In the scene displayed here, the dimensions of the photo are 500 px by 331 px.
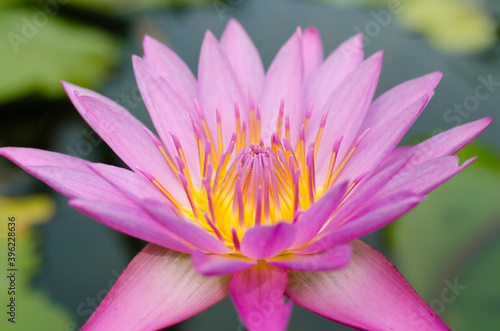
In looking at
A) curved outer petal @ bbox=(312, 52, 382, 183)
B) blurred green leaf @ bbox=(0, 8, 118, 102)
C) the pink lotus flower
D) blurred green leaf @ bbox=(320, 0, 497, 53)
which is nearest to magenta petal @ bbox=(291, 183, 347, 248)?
the pink lotus flower

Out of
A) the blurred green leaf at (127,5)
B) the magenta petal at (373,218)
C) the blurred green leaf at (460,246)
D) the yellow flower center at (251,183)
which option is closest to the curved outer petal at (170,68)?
the yellow flower center at (251,183)

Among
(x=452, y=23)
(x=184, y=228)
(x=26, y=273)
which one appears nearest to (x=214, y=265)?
(x=184, y=228)

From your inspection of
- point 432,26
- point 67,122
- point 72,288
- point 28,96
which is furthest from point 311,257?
point 432,26

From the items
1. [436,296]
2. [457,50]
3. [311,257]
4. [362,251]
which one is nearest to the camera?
[311,257]

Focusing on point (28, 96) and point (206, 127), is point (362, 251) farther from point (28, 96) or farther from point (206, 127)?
point (28, 96)

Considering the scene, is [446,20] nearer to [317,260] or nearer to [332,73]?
[332,73]

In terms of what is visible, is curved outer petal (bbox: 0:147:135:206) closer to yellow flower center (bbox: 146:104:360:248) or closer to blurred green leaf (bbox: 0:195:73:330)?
yellow flower center (bbox: 146:104:360:248)
